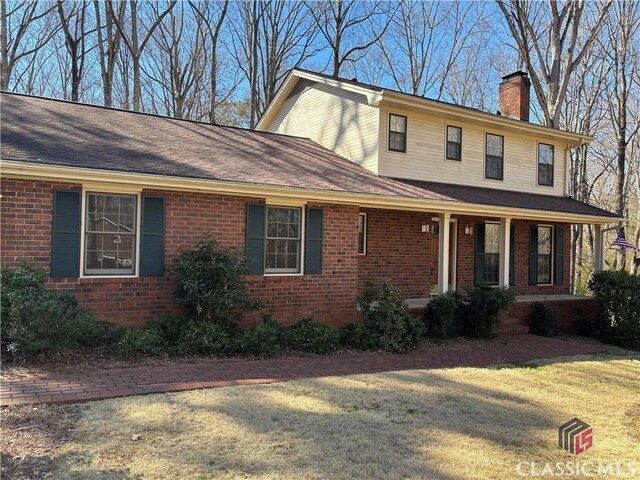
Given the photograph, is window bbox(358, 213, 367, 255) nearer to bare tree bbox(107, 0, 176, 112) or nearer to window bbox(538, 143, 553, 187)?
window bbox(538, 143, 553, 187)

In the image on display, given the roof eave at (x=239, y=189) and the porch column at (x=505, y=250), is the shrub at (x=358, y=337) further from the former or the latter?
the porch column at (x=505, y=250)

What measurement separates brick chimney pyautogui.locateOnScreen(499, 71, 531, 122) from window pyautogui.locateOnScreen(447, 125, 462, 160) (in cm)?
374

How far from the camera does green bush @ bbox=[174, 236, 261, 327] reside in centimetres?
788

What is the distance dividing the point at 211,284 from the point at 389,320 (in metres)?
3.22

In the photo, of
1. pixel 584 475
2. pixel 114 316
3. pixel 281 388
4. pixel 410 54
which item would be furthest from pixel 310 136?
pixel 410 54

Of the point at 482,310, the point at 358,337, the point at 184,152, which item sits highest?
the point at 184,152

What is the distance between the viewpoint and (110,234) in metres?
8.00

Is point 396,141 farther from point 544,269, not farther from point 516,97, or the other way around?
point 544,269

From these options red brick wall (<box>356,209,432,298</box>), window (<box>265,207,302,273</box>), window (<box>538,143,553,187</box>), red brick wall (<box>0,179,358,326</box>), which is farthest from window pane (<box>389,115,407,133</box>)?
window (<box>538,143,553,187</box>)

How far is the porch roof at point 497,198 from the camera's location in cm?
1169

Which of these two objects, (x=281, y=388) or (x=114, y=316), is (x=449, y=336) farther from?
(x=114, y=316)

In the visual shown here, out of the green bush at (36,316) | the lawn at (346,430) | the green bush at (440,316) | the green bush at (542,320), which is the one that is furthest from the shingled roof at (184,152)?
the lawn at (346,430)

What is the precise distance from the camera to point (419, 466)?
155 inches

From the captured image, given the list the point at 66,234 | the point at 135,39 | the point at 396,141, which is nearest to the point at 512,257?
the point at 396,141
